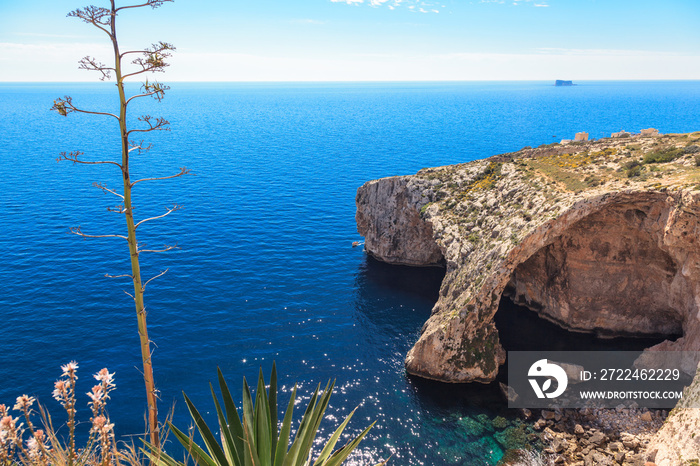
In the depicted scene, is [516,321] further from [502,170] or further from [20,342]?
[20,342]

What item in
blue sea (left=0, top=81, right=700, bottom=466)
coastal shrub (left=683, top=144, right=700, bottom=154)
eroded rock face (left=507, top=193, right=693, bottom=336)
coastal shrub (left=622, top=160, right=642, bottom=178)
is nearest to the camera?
blue sea (left=0, top=81, right=700, bottom=466)

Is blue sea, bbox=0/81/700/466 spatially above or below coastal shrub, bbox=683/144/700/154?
below

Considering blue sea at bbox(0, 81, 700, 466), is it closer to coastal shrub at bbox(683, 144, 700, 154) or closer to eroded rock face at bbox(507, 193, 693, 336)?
eroded rock face at bbox(507, 193, 693, 336)

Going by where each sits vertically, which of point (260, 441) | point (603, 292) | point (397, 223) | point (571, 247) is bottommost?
point (603, 292)

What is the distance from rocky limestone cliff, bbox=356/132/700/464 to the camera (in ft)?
110

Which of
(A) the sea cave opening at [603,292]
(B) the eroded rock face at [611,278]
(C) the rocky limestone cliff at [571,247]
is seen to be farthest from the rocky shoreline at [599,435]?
(B) the eroded rock face at [611,278]

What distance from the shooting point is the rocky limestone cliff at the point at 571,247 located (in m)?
33.4

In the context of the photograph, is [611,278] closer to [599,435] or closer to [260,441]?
[599,435]

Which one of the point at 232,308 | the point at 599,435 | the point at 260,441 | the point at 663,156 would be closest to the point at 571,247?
the point at 663,156

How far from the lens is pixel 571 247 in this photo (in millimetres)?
40344

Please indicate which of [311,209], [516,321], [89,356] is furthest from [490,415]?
[311,209]

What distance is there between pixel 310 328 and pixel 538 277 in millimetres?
21961

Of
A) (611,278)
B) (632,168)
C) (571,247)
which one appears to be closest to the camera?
(632,168)

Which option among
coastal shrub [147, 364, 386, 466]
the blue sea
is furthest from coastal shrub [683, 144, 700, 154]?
coastal shrub [147, 364, 386, 466]
